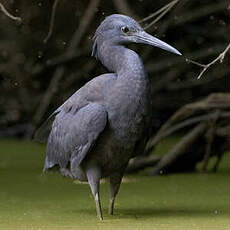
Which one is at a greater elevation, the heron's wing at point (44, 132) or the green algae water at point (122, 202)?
the heron's wing at point (44, 132)

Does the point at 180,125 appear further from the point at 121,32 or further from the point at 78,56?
the point at 121,32

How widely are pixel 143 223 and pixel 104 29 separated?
1048 millimetres

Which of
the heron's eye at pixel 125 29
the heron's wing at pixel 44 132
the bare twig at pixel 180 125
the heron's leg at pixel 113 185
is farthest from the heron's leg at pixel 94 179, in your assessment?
the bare twig at pixel 180 125

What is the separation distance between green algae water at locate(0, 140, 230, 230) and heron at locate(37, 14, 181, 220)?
223 mm

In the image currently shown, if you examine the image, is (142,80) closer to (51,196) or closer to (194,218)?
(194,218)

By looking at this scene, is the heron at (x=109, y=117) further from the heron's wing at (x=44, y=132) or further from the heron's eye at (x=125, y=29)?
the heron's wing at (x=44, y=132)

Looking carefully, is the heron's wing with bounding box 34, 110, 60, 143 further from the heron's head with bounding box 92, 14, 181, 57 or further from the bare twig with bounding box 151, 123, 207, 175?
the bare twig with bounding box 151, 123, 207, 175

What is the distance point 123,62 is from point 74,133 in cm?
44

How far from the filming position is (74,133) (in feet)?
14.3

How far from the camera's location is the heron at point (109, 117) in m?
4.26

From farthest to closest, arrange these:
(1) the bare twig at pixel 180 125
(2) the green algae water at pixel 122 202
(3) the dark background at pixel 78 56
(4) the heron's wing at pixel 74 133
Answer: (3) the dark background at pixel 78 56, (1) the bare twig at pixel 180 125, (4) the heron's wing at pixel 74 133, (2) the green algae water at pixel 122 202

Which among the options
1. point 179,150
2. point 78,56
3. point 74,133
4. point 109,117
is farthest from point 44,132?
point 78,56

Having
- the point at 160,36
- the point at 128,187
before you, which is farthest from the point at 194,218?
the point at 160,36

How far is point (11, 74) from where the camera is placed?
9500 mm
